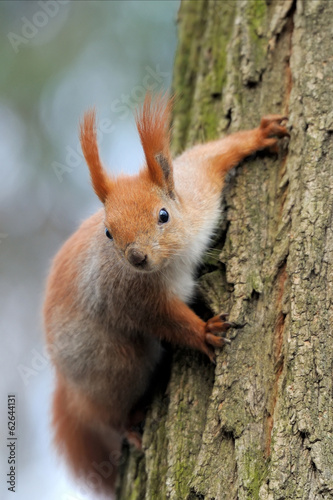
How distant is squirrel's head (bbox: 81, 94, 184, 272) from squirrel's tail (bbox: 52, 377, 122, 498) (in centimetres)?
154

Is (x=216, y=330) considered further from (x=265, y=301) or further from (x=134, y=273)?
(x=134, y=273)

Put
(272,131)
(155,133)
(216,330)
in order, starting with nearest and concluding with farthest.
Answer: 1. (216,330)
2. (155,133)
3. (272,131)

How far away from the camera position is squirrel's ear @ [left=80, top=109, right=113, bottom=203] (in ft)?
10.8

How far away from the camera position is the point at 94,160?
11.2ft

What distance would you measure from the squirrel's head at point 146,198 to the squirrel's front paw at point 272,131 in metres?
0.60

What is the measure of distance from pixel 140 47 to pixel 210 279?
488 centimetres

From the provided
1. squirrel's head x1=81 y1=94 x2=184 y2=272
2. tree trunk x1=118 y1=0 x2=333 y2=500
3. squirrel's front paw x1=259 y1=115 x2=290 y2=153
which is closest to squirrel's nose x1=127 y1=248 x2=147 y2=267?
squirrel's head x1=81 y1=94 x2=184 y2=272

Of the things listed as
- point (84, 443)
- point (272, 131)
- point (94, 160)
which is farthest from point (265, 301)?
point (84, 443)

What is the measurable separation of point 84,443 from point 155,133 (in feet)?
8.47

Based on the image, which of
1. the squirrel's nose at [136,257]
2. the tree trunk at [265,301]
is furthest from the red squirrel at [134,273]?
the tree trunk at [265,301]

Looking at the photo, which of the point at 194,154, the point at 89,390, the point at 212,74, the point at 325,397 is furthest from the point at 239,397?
the point at 212,74

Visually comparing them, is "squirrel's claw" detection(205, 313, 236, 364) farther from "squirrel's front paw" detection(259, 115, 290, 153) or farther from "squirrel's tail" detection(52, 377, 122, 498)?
"squirrel's tail" detection(52, 377, 122, 498)

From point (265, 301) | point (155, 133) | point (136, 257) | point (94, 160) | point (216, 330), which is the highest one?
point (155, 133)

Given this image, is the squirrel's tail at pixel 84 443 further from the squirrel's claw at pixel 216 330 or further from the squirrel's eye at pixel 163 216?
the squirrel's eye at pixel 163 216
